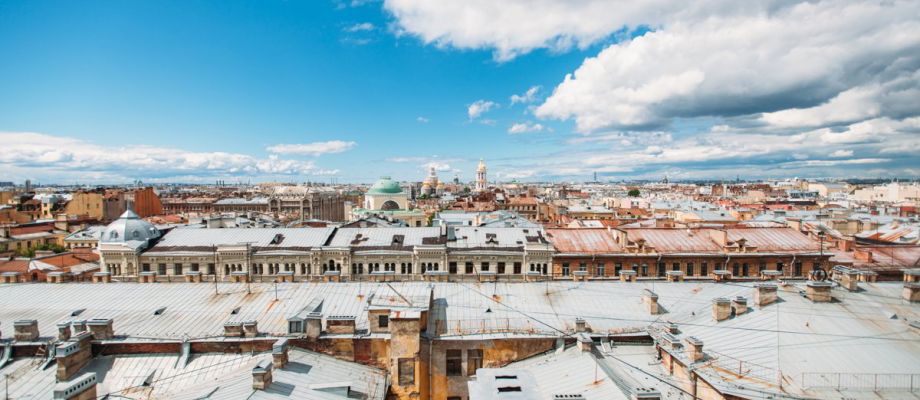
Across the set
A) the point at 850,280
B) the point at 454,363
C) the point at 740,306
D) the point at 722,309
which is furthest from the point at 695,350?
the point at 850,280

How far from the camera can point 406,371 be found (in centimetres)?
2191

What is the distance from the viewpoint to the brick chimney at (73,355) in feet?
66.3

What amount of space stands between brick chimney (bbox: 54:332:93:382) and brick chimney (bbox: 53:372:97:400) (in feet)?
13.5

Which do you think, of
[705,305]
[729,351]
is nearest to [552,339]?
[729,351]

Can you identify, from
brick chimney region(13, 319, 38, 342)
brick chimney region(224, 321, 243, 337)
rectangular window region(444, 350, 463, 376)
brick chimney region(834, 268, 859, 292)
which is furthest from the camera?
brick chimney region(834, 268, 859, 292)

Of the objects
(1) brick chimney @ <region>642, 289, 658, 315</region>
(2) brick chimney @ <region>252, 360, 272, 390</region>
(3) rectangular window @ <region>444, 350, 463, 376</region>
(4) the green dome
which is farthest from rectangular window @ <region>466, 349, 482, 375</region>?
(4) the green dome

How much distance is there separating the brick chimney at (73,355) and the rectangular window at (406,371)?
520 inches

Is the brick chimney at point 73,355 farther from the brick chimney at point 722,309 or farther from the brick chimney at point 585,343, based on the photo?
the brick chimney at point 722,309

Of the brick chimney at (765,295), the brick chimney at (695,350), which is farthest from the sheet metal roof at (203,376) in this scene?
the brick chimney at (765,295)

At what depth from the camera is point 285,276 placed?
34.9 meters

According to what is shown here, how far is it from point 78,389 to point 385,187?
82041mm

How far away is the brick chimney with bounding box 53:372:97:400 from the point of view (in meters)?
16.0

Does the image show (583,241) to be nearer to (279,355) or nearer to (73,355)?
(279,355)

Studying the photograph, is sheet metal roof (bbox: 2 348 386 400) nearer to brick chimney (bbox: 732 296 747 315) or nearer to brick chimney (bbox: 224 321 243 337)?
brick chimney (bbox: 224 321 243 337)
